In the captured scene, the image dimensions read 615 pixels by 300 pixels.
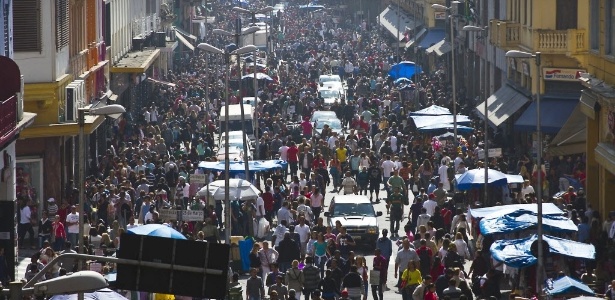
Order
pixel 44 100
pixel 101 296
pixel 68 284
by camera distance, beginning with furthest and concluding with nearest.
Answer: pixel 44 100 → pixel 101 296 → pixel 68 284

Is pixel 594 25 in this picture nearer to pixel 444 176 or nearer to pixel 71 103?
pixel 444 176

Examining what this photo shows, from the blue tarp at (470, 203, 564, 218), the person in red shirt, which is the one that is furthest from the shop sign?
the blue tarp at (470, 203, 564, 218)

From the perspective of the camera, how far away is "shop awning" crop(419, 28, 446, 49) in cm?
8281

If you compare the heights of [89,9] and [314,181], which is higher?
[89,9]

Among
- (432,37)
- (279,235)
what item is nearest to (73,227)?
(279,235)

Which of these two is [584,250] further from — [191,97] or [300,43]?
[300,43]

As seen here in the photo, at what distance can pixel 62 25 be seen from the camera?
40.7 meters

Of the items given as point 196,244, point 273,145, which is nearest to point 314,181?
point 273,145

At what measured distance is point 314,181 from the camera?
137ft

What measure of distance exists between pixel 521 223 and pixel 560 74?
18.3 m

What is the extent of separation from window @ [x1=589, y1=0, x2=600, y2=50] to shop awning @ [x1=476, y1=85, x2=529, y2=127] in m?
10.5

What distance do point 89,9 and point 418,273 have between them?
2222 cm

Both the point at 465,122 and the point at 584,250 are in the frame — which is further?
the point at 465,122

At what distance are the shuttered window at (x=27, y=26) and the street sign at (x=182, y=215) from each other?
25.1ft
